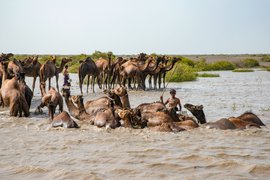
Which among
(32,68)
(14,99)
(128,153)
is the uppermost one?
(32,68)

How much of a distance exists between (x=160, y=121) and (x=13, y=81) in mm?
4816

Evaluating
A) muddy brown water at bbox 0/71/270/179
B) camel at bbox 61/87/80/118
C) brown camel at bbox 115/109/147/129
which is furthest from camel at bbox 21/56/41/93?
brown camel at bbox 115/109/147/129

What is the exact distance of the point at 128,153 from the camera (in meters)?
7.32

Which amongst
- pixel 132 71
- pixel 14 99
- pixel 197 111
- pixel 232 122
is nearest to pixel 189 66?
pixel 132 71

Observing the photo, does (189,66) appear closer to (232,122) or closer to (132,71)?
(132,71)

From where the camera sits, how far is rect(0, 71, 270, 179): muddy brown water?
6129 mm

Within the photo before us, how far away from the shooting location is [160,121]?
31.9ft

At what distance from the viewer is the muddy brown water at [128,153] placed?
613 cm

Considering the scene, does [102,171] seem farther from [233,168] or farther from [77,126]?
[77,126]

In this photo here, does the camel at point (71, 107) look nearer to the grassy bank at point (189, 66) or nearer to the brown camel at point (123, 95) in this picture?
the brown camel at point (123, 95)

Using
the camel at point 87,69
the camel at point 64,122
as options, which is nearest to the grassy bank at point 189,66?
the camel at point 87,69

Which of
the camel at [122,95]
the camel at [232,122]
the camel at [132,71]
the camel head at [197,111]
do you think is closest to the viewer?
the camel at [232,122]

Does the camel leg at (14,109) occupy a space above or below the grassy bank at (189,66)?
below

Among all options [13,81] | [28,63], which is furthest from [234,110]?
[28,63]
